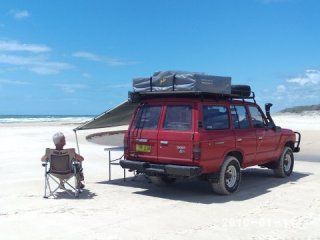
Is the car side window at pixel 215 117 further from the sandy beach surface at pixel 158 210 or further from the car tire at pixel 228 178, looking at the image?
the sandy beach surface at pixel 158 210

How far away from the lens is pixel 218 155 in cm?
912

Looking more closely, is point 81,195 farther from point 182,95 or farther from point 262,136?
point 262,136

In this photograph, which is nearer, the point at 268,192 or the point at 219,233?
the point at 219,233

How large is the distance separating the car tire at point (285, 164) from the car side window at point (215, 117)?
2851 millimetres

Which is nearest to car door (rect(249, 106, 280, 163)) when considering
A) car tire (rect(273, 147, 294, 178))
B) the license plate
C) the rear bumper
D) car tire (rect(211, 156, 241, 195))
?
car tire (rect(273, 147, 294, 178))

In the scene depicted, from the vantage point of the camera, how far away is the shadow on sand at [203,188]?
9.28 m

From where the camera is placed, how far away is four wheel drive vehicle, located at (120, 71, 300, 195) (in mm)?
8844

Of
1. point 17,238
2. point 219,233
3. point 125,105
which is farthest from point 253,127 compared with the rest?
point 17,238

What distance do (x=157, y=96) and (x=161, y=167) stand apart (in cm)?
156

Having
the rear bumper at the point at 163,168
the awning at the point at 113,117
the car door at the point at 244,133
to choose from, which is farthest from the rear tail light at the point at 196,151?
the awning at the point at 113,117

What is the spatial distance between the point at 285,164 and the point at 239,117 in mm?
2711

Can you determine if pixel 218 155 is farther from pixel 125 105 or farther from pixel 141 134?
pixel 125 105

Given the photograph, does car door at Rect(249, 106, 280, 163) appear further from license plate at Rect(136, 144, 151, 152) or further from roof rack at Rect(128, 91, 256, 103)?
license plate at Rect(136, 144, 151, 152)

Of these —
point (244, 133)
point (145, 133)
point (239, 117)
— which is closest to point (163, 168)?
point (145, 133)
